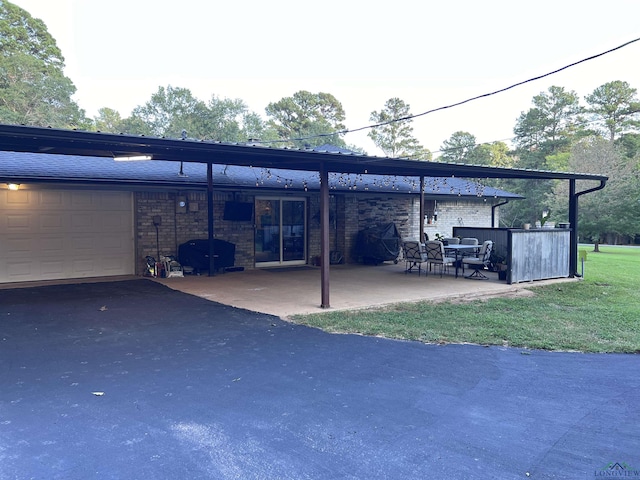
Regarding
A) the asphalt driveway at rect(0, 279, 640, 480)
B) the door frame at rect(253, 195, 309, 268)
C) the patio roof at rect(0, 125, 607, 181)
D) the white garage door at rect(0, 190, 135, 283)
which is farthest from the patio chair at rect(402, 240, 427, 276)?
the white garage door at rect(0, 190, 135, 283)

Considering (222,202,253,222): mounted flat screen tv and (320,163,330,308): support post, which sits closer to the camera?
(320,163,330,308): support post

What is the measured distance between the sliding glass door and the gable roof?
0.75m

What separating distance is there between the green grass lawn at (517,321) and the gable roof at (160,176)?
16.4 ft

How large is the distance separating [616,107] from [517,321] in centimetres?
3407

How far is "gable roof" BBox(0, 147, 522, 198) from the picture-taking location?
381 inches

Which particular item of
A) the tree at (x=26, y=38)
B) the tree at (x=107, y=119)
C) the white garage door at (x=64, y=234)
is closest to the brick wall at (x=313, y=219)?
the white garage door at (x=64, y=234)

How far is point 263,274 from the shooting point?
11789mm

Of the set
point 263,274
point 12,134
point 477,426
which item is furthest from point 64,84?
point 477,426

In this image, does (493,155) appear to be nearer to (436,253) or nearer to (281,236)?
(281,236)

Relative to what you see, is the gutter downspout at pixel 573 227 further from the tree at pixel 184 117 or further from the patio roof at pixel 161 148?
the tree at pixel 184 117

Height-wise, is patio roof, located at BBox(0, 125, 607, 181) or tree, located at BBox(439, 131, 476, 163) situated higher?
tree, located at BBox(439, 131, 476, 163)

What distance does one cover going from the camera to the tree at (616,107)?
33031 mm

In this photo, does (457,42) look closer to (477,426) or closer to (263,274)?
(263,274)

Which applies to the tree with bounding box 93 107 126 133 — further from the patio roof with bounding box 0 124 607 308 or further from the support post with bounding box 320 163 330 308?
the support post with bounding box 320 163 330 308
